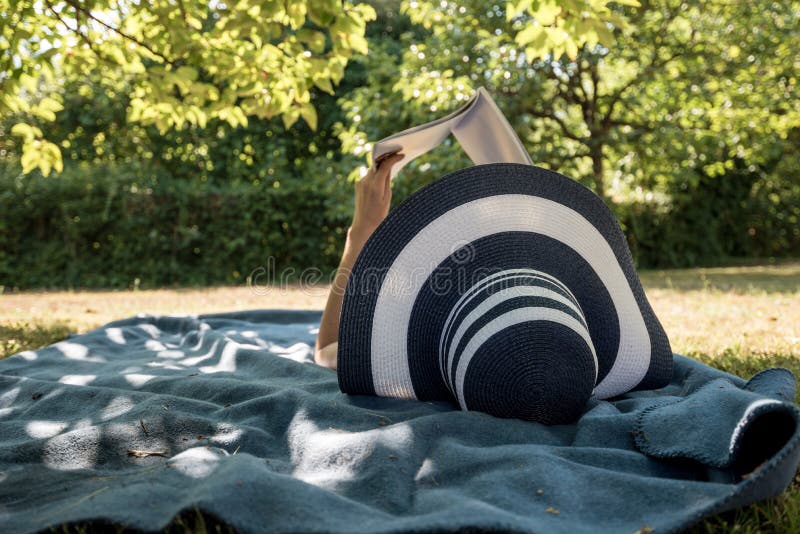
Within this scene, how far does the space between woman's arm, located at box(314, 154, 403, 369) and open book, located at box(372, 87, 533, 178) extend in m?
0.07

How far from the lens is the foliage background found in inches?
307

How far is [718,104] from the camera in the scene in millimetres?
8180

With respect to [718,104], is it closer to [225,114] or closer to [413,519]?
[225,114]

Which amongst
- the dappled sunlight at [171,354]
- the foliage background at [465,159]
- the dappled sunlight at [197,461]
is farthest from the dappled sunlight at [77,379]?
the foliage background at [465,159]

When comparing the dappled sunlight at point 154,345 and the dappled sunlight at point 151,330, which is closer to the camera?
the dappled sunlight at point 154,345

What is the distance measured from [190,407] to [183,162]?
31.9 feet

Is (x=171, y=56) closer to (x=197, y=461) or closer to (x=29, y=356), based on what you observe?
(x=29, y=356)

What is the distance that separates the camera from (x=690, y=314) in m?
4.58

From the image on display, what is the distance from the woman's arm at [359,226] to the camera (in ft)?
8.73

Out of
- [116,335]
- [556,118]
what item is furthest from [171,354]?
[556,118]

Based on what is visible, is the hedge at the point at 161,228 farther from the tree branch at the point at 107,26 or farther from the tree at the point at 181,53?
the tree branch at the point at 107,26

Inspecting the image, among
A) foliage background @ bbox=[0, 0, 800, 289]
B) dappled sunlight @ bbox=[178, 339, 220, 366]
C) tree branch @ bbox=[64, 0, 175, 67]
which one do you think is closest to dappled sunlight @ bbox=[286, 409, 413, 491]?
dappled sunlight @ bbox=[178, 339, 220, 366]

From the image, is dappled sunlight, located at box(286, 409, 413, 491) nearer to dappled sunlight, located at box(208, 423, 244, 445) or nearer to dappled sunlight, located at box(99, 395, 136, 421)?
dappled sunlight, located at box(208, 423, 244, 445)

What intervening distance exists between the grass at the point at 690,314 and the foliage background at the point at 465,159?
1142 millimetres
